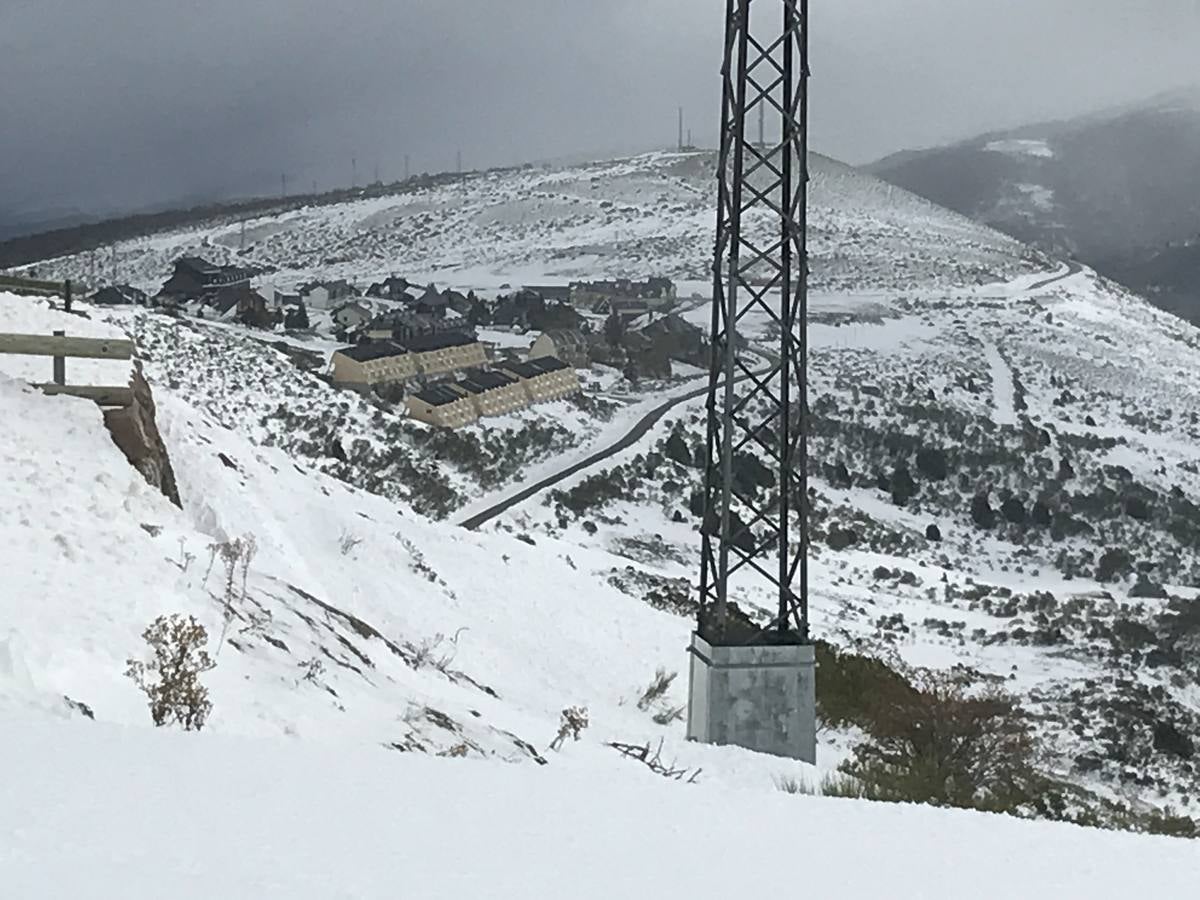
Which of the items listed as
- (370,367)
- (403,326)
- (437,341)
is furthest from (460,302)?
(370,367)

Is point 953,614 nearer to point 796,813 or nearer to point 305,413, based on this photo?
point 305,413

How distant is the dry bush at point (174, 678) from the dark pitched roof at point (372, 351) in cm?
3901

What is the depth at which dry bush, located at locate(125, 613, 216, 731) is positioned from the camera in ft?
18.4

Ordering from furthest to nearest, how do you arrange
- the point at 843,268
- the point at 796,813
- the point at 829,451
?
the point at 843,268 < the point at 829,451 < the point at 796,813

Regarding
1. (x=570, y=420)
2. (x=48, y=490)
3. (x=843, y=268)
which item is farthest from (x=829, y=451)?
(x=843, y=268)

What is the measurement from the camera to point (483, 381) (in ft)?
146

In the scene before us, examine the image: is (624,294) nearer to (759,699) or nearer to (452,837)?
(759,699)

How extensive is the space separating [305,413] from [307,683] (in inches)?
1058

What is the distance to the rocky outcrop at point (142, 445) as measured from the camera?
34.1 ft

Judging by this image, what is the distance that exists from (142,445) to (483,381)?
111 ft

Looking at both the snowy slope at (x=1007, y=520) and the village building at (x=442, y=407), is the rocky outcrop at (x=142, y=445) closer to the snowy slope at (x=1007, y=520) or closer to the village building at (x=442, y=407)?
the snowy slope at (x=1007, y=520)

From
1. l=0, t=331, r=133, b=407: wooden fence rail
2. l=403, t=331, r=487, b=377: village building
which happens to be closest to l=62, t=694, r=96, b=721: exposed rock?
l=0, t=331, r=133, b=407: wooden fence rail

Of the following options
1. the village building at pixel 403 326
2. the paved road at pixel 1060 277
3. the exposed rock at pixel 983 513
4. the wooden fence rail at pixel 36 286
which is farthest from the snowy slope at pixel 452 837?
the paved road at pixel 1060 277

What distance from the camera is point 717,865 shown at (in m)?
4.04
